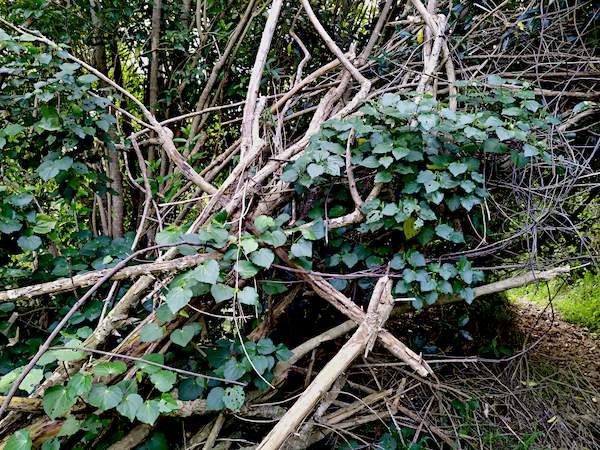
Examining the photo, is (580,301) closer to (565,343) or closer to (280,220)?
(565,343)

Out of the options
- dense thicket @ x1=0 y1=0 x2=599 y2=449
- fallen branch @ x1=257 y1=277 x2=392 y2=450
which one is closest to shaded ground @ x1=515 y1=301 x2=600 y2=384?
dense thicket @ x1=0 y1=0 x2=599 y2=449

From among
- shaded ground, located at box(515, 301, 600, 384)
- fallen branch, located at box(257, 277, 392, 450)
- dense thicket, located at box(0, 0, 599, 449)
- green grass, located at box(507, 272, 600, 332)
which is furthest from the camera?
green grass, located at box(507, 272, 600, 332)

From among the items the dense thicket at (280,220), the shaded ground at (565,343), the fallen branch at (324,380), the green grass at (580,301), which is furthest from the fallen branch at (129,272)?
the green grass at (580,301)

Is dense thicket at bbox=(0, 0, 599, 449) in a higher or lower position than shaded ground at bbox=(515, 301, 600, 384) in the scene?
higher

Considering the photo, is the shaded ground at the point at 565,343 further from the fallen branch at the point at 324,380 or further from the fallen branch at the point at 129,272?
the fallen branch at the point at 129,272

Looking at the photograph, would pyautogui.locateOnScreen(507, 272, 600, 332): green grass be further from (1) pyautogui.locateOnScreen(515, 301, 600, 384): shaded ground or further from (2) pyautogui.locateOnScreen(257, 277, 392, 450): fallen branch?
(2) pyautogui.locateOnScreen(257, 277, 392, 450): fallen branch

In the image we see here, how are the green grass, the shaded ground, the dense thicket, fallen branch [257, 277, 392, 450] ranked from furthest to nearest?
the green grass → the shaded ground → the dense thicket → fallen branch [257, 277, 392, 450]

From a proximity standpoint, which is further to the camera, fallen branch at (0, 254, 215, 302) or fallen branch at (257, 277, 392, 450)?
fallen branch at (0, 254, 215, 302)

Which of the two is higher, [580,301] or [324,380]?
[324,380]

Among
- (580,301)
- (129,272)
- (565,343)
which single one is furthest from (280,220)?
(580,301)

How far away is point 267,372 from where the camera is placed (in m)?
1.77

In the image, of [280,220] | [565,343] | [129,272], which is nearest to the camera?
[129,272]

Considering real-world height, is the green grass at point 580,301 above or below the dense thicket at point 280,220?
below

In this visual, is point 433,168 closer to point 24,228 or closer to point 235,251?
point 235,251
